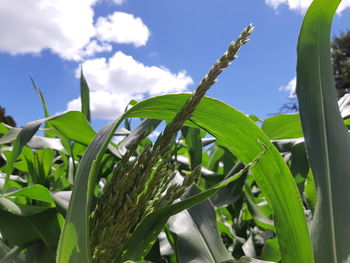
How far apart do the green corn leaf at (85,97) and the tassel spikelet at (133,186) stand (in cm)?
65

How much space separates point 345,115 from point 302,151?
0.52 feet

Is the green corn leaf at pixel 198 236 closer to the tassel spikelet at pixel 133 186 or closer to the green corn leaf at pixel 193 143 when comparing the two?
the tassel spikelet at pixel 133 186

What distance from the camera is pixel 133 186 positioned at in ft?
1.15

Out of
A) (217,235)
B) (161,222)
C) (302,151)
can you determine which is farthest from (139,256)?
(302,151)

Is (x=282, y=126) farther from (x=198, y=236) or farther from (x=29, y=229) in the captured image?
(x=29, y=229)

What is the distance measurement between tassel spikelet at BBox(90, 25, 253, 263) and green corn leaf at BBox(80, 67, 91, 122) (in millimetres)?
649

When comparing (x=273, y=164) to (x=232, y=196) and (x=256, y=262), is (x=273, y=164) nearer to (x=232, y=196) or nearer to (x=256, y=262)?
(x=256, y=262)

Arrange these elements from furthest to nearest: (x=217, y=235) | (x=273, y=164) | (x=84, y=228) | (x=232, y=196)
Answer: (x=232, y=196), (x=217, y=235), (x=273, y=164), (x=84, y=228)

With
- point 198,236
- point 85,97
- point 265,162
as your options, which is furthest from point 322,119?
point 85,97

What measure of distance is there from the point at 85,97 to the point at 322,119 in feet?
2.02

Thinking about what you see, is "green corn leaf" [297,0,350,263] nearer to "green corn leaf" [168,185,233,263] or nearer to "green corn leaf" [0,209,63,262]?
"green corn leaf" [168,185,233,263]

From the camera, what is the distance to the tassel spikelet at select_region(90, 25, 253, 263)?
34 cm

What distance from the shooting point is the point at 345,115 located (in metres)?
0.88

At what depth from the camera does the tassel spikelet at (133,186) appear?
0.34 meters
